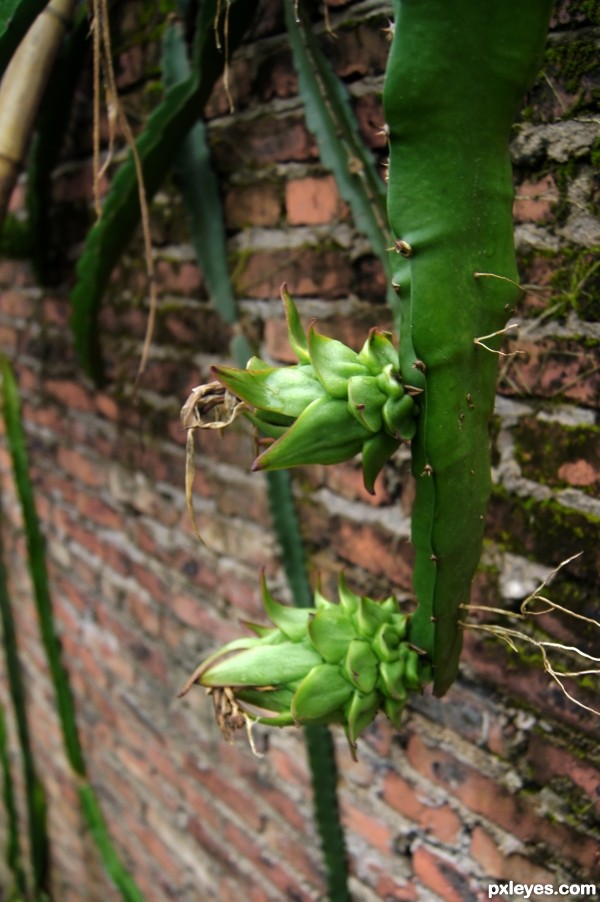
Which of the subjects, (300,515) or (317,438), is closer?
(317,438)

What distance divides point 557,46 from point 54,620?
1.57 metres

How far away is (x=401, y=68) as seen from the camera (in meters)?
0.44

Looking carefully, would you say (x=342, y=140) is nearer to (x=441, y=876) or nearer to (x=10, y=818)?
(x=441, y=876)

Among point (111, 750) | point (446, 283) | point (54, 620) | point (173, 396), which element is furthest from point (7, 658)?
point (446, 283)

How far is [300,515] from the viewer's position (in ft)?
3.37

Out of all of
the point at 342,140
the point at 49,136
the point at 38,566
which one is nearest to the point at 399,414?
the point at 342,140

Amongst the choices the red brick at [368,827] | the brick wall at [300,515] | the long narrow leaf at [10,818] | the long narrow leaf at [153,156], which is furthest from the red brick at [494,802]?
the long narrow leaf at [10,818]

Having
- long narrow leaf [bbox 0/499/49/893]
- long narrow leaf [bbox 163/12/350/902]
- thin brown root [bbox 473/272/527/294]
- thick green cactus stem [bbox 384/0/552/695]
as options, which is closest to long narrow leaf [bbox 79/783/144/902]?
long narrow leaf [bbox 0/499/49/893]

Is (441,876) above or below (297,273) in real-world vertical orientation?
below

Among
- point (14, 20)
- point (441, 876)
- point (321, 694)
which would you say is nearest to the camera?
point (321, 694)

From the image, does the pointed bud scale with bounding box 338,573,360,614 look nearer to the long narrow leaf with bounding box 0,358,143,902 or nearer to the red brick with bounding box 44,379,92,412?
the red brick with bounding box 44,379,92,412

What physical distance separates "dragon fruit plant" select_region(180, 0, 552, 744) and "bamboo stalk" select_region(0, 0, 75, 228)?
66 centimetres

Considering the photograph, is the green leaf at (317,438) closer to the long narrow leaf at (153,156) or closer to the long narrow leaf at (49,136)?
the long narrow leaf at (153,156)

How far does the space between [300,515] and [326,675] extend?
0.43 metres
